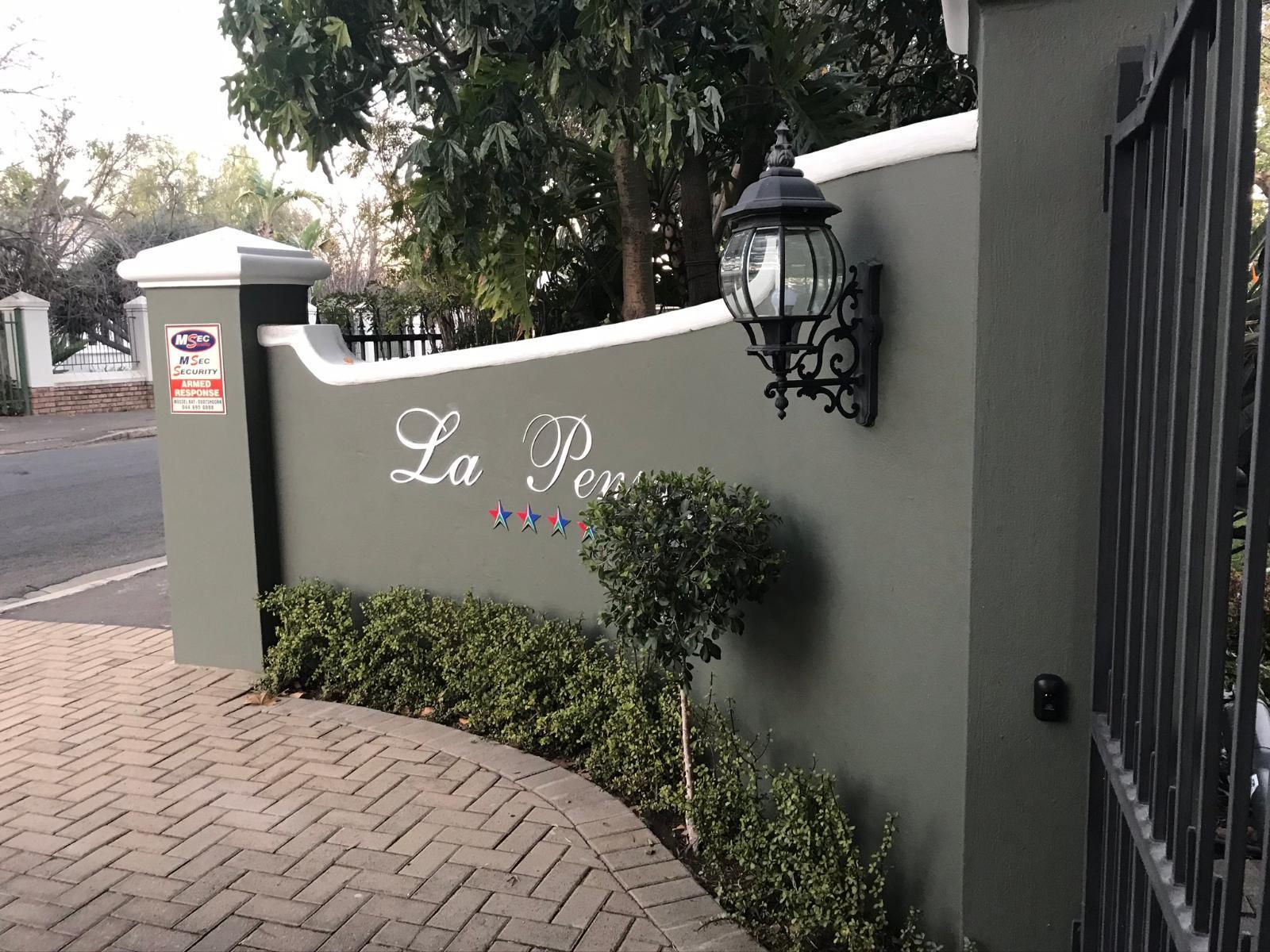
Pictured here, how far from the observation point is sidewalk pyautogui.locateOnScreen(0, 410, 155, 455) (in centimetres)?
1688

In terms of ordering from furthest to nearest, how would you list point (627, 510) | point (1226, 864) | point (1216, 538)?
point (627, 510)
point (1216, 538)
point (1226, 864)

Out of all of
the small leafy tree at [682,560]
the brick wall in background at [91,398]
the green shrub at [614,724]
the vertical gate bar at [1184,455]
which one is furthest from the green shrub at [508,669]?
the brick wall in background at [91,398]

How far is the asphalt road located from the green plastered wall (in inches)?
180

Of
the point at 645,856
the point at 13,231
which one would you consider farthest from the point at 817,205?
the point at 13,231

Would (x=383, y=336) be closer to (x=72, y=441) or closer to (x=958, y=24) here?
(x=958, y=24)

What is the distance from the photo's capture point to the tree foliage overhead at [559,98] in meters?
6.06

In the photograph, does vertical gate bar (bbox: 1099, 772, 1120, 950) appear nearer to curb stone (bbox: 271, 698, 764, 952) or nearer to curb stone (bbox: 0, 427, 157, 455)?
curb stone (bbox: 271, 698, 764, 952)

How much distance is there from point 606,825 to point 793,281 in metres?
2.21

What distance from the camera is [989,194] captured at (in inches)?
103

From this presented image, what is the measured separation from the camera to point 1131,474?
94.8 inches

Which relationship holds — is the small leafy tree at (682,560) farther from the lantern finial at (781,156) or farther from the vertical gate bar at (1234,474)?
the vertical gate bar at (1234,474)

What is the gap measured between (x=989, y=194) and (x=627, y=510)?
1633 millimetres

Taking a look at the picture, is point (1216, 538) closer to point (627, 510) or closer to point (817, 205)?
point (817, 205)

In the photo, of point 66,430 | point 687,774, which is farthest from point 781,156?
point 66,430
